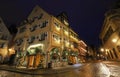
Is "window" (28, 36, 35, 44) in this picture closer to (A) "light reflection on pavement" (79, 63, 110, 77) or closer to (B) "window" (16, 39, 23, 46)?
(B) "window" (16, 39, 23, 46)

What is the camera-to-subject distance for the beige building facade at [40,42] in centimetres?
2178

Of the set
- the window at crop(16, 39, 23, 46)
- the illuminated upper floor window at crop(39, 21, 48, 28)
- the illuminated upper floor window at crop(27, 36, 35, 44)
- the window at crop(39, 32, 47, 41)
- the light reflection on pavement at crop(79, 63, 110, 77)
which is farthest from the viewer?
the window at crop(16, 39, 23, 46)

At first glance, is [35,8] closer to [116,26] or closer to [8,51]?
[8,51]

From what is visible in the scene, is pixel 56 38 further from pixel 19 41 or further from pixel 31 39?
pixel 19 41

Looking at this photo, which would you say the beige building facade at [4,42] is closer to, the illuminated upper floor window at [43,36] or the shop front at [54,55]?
the illuminated upper floor window at [43,36]

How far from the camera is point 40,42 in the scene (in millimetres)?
24594

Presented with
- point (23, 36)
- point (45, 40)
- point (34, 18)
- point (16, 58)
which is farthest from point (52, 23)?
point (16, 58)

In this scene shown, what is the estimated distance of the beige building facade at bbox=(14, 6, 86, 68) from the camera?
21.8 metres

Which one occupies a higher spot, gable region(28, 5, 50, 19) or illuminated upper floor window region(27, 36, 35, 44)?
gable region(28, 5, 50, 19)

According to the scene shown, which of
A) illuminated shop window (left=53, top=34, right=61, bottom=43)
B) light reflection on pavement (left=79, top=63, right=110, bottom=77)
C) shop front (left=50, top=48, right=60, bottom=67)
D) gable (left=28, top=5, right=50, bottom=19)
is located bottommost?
light reflection on pavement (left=79, top=63, right=110, bottom=77)

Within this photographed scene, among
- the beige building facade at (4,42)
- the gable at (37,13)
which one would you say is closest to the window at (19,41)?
the beige building facade at (4,42)

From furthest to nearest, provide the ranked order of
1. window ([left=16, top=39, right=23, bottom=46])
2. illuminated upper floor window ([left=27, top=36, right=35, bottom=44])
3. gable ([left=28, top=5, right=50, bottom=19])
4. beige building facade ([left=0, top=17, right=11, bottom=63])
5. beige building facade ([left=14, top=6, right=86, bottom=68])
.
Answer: beige building facade ([left=0, top=17, right=11, bottom=63])
window ([left=16, top=39, right=23, bottom=46])
gable ([left=28, top=5, right=50, bottom=19])
illuminated upper floor window ([left=27, top=36, right=35, bottom=44])
beige building facade ([left=14, top=6, right=86, bottom=68])

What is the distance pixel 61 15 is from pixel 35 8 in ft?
28.1

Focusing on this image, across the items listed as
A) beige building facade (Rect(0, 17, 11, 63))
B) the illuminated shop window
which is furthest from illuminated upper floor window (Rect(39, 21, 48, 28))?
beige building facade (Rect(0, 17, 11, 63))
